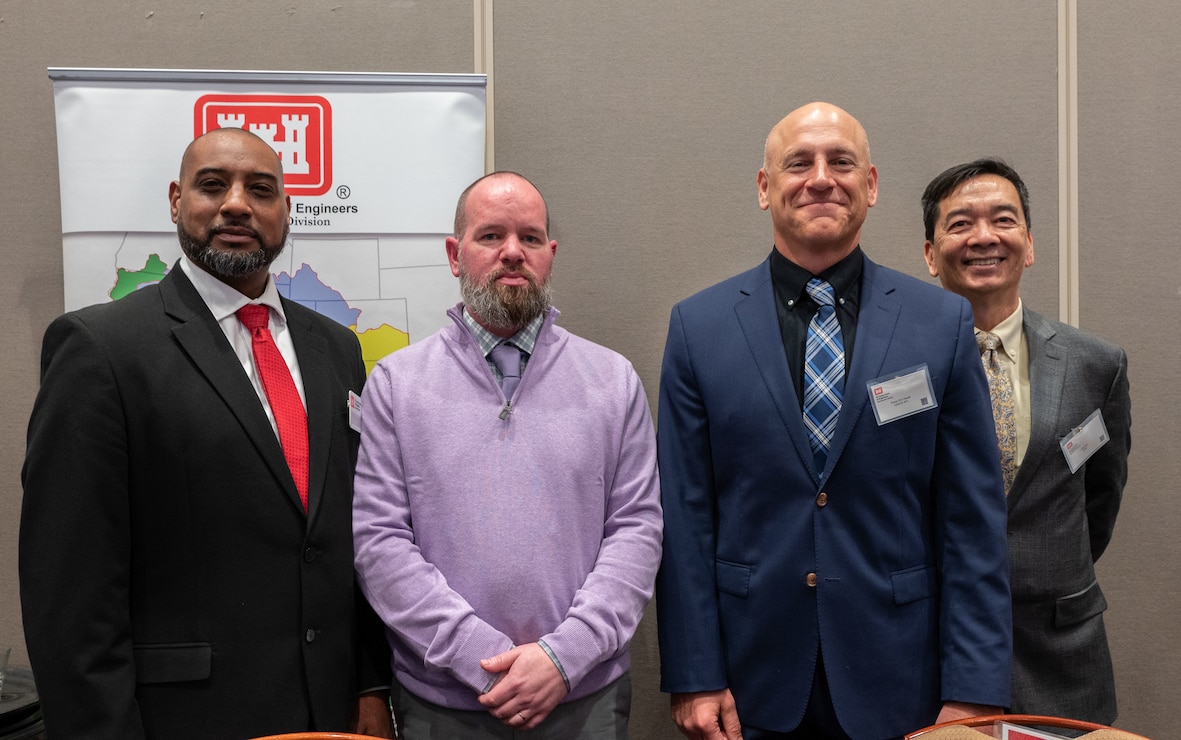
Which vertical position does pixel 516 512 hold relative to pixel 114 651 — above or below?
above

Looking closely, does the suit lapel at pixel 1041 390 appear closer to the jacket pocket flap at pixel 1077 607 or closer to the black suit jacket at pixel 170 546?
the jacket pocket flap at pixel 1077 607

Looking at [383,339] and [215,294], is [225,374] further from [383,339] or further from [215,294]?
[383,339]

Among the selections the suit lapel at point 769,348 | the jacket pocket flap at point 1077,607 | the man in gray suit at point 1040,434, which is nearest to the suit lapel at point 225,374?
the suit lapel at point 769,348

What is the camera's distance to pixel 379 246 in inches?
101

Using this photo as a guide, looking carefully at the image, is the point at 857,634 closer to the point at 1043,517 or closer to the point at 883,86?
the point at 1043,517

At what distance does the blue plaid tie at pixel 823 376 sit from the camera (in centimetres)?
180

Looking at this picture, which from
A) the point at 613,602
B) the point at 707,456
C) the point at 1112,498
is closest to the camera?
the point at 613,602

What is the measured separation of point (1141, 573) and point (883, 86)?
1.83 m

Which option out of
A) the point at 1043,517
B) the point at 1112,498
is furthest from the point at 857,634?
the point at 1112,498

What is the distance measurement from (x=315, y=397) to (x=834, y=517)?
1.10 metres

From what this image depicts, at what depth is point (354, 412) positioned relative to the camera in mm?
1938

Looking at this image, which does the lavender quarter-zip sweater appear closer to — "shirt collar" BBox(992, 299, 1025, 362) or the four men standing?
the four men standing

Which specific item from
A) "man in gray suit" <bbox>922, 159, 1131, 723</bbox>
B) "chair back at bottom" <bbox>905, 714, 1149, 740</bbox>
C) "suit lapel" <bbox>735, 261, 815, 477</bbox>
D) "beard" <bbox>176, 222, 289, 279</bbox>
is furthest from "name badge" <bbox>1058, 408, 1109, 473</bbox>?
"beard" <bbox>176, 222, 289, 279</bbox>

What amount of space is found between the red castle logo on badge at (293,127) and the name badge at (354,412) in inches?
34.7
